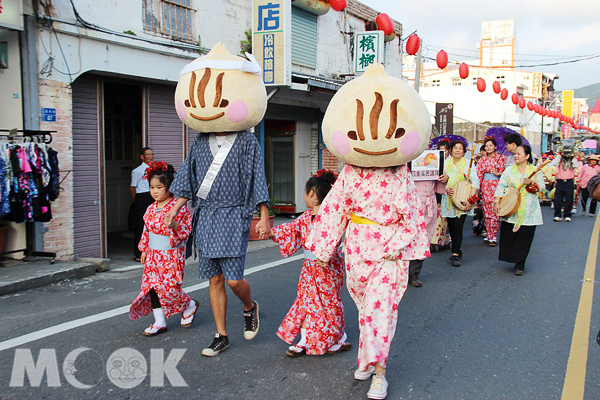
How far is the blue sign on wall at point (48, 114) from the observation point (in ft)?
22.2

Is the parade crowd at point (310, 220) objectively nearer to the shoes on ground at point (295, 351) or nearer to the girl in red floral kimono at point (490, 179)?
the shoes on ground at point (295, 351)

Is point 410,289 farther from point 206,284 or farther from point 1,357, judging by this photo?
point 1,357

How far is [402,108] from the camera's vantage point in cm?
328

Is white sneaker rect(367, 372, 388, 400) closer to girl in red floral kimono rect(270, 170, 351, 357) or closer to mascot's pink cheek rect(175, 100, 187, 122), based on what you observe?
girl in red floral kimono rect(270, 170, 351, 357)

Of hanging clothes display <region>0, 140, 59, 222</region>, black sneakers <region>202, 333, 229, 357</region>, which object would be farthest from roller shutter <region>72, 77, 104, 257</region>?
black sneakers <region>202, 333, 229, 357</region>

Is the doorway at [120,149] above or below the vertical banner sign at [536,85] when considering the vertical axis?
below

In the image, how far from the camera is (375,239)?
341 cm

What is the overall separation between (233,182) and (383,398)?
183cm

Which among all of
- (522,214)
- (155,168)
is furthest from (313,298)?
(522,214)

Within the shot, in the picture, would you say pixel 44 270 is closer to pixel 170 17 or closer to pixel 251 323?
pixel 251 323

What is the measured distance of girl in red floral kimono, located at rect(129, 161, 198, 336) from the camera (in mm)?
4273

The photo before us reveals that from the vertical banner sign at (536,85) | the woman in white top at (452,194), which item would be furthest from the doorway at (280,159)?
the vertical banner sign at (536,85)

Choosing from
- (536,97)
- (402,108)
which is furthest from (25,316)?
(536,97)

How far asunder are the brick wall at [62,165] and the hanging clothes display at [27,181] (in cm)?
44
